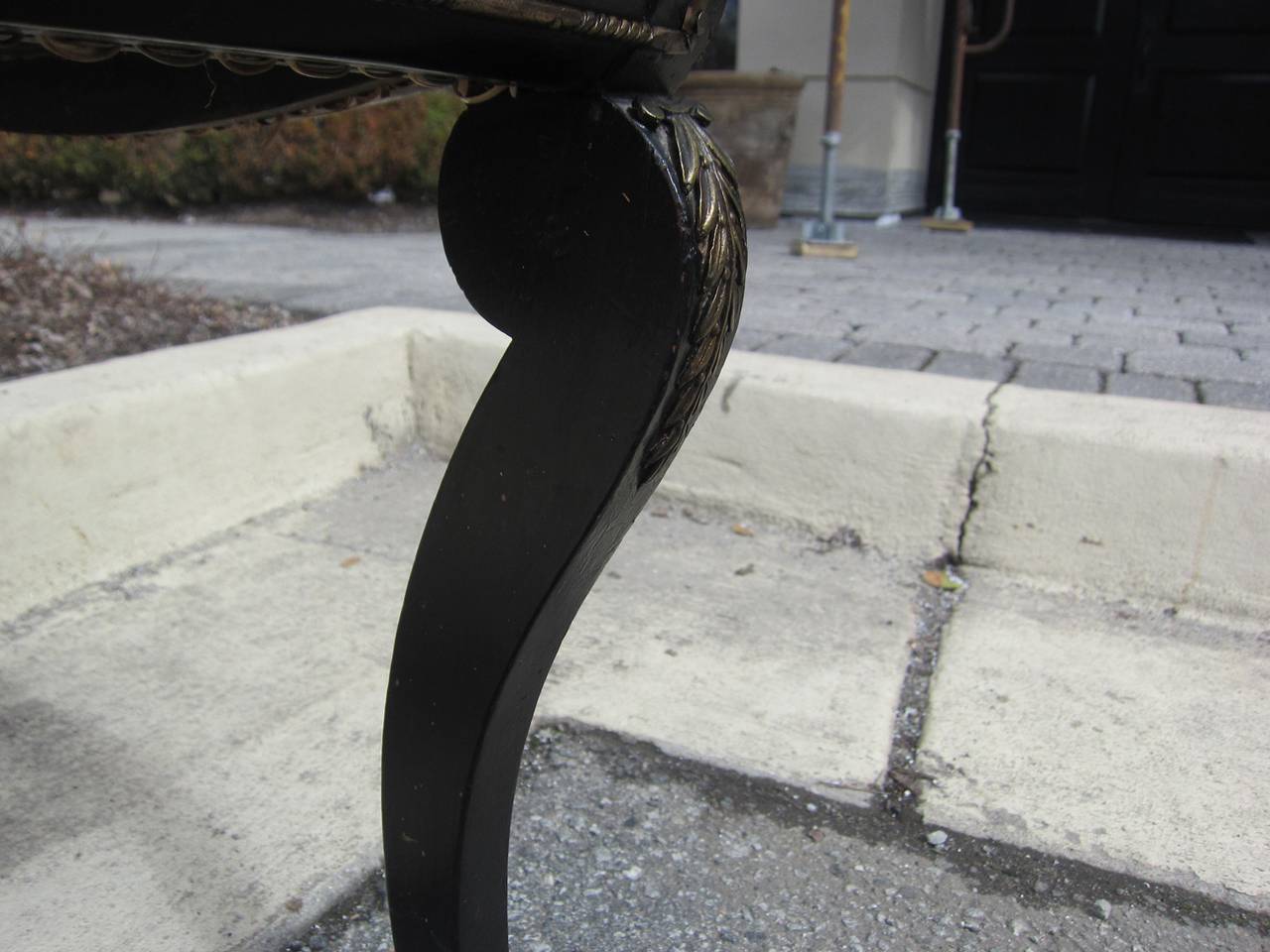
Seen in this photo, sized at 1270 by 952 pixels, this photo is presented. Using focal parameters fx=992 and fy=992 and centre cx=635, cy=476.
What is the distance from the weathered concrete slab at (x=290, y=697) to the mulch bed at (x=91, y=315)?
940 millimetres

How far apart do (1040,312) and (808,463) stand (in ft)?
5.85

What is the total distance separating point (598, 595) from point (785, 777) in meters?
0.67

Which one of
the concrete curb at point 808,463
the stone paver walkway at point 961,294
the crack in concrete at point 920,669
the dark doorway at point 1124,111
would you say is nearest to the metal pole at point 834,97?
the stone paver walkway at point 961,294

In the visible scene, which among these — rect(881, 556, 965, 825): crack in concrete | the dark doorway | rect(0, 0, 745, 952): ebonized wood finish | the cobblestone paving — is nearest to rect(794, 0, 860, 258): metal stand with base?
the cobblestone paving

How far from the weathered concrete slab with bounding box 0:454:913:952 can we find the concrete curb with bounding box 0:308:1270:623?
3.8 inches

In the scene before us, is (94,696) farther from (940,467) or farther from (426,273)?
(426,273)

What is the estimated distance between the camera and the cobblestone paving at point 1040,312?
2705mm

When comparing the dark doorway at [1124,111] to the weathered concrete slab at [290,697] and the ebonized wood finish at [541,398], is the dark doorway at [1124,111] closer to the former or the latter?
the weathered concrete slab at [290,697]

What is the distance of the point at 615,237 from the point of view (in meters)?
0.63

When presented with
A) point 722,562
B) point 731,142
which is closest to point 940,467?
point 722,562

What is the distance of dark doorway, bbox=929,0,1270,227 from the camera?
5.96 metres

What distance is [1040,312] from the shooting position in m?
3.59

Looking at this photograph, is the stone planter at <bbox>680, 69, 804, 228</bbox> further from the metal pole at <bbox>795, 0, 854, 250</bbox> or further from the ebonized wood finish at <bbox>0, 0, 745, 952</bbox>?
the ebonized wood finish at <bbox>0, 0, 745, 952</bbox>

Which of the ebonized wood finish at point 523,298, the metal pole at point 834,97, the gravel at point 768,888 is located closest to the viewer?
the ebonized wood finish at point 523,298
